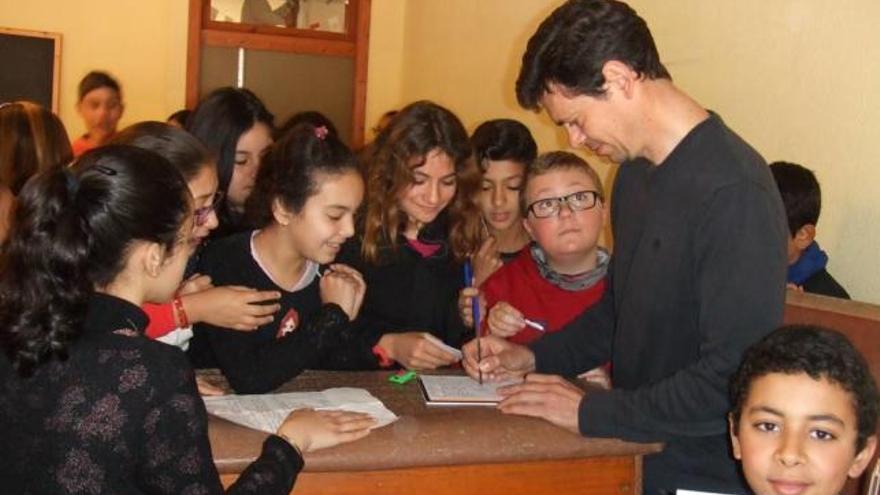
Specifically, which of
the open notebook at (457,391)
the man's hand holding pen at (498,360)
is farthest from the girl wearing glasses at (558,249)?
the open notebook at (457,391)

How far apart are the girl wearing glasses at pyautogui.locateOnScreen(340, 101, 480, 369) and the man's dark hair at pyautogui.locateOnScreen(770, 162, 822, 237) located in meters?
0.90

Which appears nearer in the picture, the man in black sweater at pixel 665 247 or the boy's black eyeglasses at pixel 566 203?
the man in black sweater at pixel 665 247

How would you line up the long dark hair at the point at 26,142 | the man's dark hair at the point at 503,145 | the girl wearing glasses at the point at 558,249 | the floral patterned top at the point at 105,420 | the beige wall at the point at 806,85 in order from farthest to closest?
the long dark hair at the point at 26,142
the man's dark hair at the point at 503,145
the girl wearing glasses at the point at 558,249
the beige wall at the point at 806,85
the floral patterned top at the point at 105,420

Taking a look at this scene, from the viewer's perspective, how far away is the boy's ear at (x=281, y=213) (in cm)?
233

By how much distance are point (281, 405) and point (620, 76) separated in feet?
2.94

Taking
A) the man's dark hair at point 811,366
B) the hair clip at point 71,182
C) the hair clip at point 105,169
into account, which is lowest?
the man's dark hair at point 811,366

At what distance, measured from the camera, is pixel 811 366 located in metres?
1.66

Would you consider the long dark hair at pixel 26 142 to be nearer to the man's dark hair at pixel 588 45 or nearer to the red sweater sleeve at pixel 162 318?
the red sweater sleeve at pixel 162 318

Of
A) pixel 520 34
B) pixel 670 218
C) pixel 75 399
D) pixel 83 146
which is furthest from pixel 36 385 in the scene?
pixel 83 146

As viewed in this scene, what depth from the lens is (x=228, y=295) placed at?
2043mm

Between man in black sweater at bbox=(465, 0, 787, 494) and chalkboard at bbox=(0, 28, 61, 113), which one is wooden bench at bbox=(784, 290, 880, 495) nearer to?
man in black sweater at bbox=(465, 0, 787, 494)

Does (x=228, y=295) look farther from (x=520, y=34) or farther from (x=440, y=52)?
(x=440, y=52)

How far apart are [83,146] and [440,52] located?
2.21 metres

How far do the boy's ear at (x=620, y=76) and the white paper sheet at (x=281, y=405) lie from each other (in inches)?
29.6
